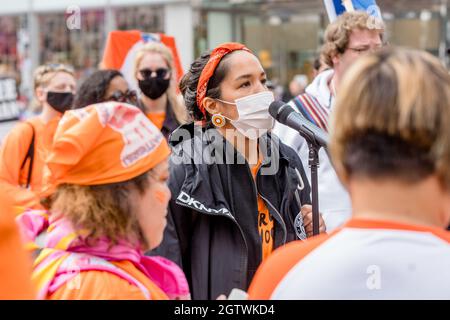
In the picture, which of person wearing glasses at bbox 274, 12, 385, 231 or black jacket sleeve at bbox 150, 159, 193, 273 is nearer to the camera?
black jacket sleeve at bbox 150, 159, 193, 273

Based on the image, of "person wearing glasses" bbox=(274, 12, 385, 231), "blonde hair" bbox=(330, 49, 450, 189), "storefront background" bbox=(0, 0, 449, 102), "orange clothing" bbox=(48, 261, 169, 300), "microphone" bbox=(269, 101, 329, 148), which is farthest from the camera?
"storefront background" bbox=(0, 0, 449, 102)

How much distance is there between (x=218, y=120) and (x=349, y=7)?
152cm

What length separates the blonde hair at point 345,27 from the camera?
3979 mm

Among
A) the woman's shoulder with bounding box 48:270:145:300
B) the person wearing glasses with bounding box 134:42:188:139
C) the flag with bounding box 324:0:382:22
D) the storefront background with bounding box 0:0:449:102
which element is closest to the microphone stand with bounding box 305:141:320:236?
the woman's shoulder with bounding box 48:270:145:300

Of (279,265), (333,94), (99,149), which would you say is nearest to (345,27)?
(333,94)

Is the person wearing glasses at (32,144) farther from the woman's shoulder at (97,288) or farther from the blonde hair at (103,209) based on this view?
the woman's shoulder at (97,288)

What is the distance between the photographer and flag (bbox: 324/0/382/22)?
4.06m

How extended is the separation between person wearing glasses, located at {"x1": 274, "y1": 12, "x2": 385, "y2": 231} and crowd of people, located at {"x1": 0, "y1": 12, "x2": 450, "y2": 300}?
0.74 meters

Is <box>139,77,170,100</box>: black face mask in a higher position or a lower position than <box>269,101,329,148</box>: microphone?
lower

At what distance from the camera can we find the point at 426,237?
4.33ft

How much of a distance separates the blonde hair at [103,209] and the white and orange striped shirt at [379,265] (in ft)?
1.97

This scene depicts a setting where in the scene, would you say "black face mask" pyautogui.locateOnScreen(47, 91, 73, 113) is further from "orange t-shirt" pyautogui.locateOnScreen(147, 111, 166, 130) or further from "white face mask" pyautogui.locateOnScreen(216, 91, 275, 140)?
"white face mask" pyautogui.locateOnScreen(216, 91, 275, 140)

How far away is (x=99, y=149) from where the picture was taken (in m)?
1.79

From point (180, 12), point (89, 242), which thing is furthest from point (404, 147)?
point (180, 12)
